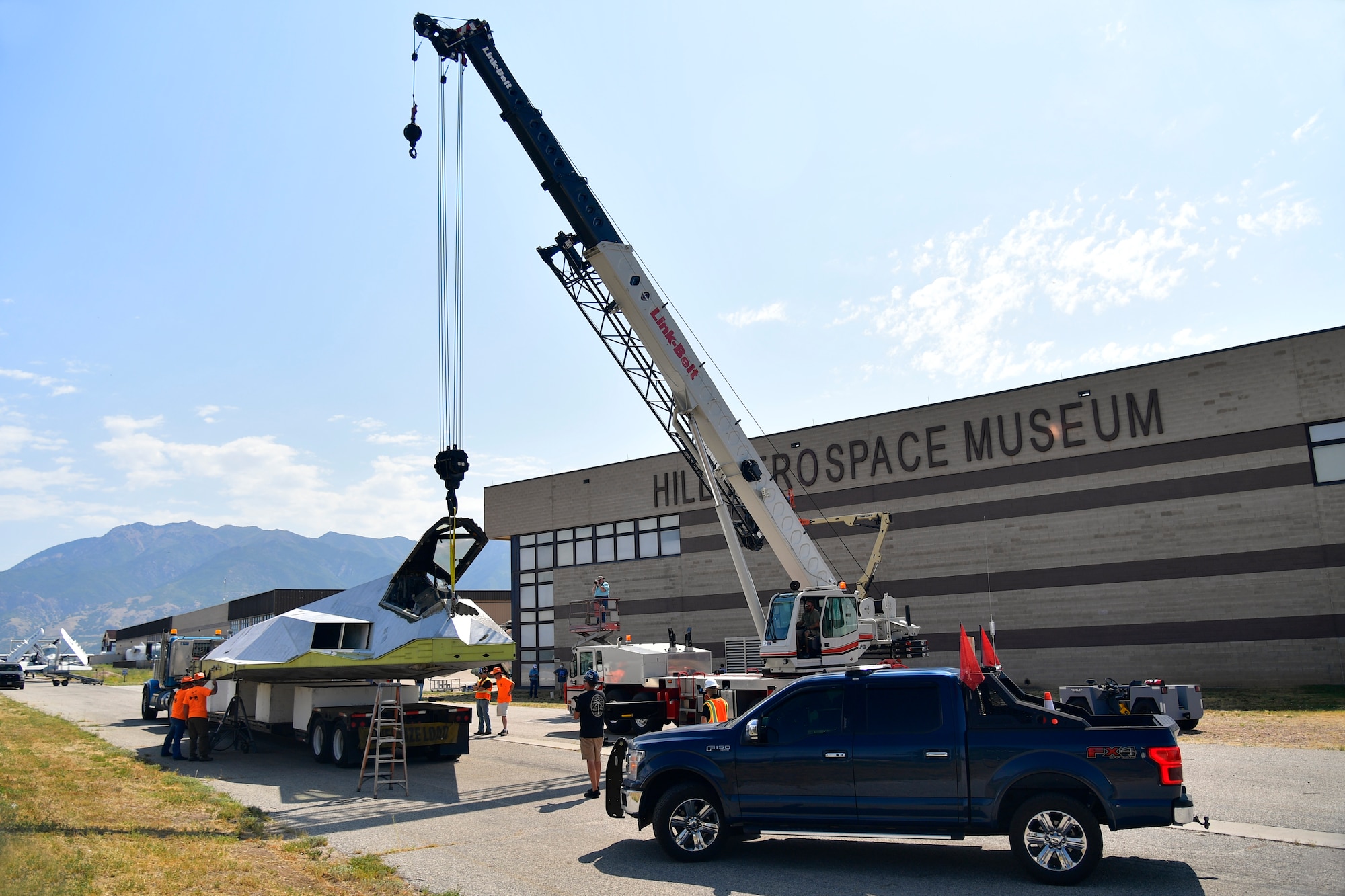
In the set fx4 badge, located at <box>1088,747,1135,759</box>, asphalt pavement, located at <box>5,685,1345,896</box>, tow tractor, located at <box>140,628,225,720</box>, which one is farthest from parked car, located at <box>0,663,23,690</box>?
fx4 badge, located at <box>1088,747,1135,759</box>

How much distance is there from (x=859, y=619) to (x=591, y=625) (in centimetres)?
1978

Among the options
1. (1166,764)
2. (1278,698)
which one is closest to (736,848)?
(1166,764)

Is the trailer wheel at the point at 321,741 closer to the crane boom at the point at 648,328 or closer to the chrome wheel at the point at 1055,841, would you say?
the crane boom at the point at 648,328

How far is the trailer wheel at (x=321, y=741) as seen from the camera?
56.9 feet

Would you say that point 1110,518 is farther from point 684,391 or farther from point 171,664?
point 171,664

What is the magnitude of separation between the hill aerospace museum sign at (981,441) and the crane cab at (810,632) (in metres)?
10.3

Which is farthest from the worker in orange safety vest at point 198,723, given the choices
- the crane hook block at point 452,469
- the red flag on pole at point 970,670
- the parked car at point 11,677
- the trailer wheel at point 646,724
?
the parked car at point 11,677

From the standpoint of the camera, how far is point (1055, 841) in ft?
26.2

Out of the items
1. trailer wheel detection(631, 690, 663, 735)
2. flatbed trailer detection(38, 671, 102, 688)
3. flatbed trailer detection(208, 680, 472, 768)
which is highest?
flatbed trailer detection(208, 680, 472, 768)

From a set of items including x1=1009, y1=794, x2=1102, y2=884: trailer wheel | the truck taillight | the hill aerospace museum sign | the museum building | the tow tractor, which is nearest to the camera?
the truck taillight

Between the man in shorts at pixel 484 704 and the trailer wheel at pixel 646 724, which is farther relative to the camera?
the man in shorts at pixel 484 704

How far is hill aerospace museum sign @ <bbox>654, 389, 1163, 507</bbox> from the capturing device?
31484 millimetres

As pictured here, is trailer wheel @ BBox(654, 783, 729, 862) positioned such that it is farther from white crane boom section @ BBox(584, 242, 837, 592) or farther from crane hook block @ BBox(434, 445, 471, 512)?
white crane boom section @ BBox(584, 242, 837, 592)

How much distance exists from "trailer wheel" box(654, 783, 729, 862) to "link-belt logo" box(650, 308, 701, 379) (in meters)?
11.9
